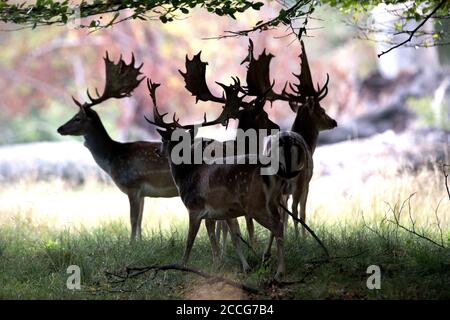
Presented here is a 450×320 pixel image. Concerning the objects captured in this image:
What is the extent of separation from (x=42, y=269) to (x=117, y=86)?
2893 mm

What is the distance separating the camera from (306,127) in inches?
336

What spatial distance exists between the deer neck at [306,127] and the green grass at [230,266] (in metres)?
0.89

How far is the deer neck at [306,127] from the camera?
335 inches

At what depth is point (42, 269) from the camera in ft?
25.0

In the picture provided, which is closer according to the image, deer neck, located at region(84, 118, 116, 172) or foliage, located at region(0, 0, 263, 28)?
foliage, located at region(0, 0, 263, 28)

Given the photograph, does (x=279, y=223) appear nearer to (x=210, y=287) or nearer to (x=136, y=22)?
(x=210, y=287)

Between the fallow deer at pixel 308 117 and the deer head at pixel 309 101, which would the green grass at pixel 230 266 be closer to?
the fallow deer at pixel 308 117

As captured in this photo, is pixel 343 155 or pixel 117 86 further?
pixel 343 155

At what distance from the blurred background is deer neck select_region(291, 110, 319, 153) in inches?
92.2

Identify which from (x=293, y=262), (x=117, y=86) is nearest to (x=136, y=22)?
(x=117, y=86)

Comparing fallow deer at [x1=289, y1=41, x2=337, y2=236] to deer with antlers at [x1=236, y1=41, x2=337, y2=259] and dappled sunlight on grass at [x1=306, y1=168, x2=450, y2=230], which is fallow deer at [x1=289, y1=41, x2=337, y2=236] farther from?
dappled sunlight on grass at [x1=306, y1=168, x2=450, y2=230]

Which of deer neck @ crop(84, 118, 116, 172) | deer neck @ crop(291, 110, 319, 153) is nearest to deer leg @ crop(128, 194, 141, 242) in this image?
deer neck @ crop(84, 118, 116, 172)

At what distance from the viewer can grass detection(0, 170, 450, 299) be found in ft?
21.1

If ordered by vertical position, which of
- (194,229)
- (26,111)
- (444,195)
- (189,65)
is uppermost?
(26,111)
